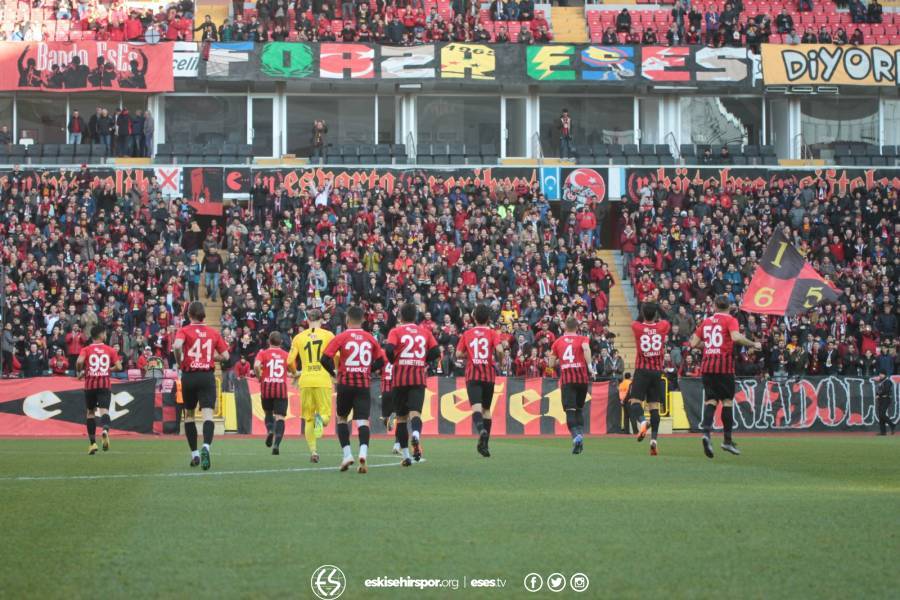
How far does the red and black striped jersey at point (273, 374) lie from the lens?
23109 mm

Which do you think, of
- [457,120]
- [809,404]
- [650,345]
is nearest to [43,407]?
[650,345]

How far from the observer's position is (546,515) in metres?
11.1

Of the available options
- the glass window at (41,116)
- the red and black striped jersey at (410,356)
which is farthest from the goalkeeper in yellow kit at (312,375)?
the glass window at (41,116)

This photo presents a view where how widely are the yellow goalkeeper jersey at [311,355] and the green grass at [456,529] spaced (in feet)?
7.10

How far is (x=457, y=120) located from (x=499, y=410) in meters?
20.9

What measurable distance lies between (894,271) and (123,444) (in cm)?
2514

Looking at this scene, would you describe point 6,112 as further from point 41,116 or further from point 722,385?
point 722,385

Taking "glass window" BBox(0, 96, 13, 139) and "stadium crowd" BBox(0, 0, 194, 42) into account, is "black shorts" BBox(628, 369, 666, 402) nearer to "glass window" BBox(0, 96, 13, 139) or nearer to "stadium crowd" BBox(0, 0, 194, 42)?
"stadium crowd" BBox(0, 0, 194, 42)

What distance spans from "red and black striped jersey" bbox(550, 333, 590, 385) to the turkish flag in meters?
10.5

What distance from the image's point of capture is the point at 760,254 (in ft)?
140

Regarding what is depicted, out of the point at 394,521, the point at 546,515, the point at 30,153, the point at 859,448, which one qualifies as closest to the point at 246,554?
the point at 394,521

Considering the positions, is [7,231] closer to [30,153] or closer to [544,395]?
[30,153]

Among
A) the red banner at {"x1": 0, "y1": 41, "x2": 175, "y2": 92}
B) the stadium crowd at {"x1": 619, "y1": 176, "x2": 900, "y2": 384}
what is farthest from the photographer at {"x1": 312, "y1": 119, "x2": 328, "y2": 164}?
the stadium crowd at {"x1": 619, "y1": 176, "x2": 900, "y2": 384}

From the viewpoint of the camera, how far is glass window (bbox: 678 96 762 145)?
5325 cm
